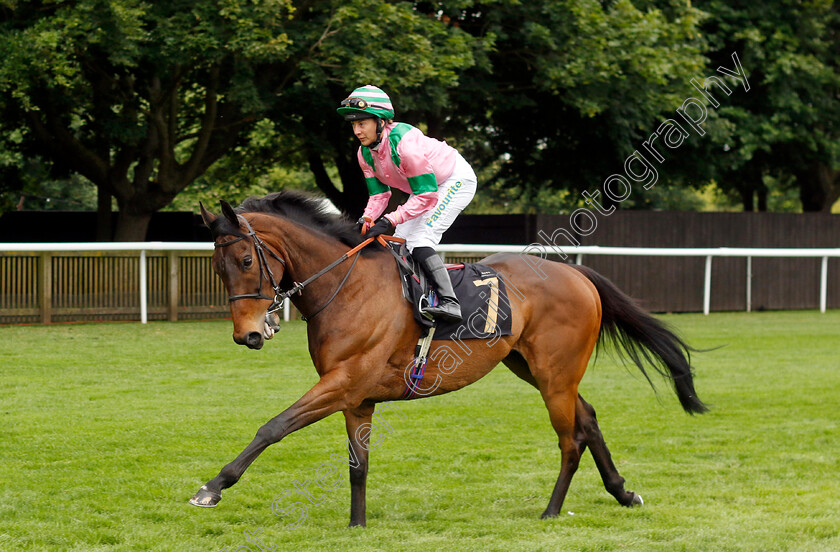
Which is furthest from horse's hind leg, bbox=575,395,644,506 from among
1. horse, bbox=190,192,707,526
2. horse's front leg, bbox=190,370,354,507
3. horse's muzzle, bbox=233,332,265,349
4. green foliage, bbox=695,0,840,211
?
green foliage, bbox=695,0,840,211

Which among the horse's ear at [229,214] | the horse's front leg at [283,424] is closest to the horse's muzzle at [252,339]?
the horse's front leg at [283,424]

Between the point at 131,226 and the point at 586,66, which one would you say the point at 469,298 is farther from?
the point at 131,226

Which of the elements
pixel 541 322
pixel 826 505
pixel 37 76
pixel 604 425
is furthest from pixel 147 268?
pixel 826 505

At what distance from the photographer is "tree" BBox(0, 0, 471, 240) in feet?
39.1

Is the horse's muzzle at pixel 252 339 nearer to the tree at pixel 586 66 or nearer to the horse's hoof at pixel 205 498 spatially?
the horse's hoof at pixel 205 498

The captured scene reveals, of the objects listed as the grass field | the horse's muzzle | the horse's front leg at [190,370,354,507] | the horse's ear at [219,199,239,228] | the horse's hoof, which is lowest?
the grass field

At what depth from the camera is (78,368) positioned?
9430 millimetres

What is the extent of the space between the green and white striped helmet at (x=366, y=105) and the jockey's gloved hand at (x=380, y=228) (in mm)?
539

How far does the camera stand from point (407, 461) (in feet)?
20.6

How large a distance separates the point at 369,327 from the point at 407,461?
191cm

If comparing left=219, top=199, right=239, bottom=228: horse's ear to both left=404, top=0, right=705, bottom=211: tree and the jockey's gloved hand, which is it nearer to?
the jockey's gloved hand

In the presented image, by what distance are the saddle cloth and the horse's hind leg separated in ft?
2.29

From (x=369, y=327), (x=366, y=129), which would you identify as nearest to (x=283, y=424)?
(x=369, y=327)

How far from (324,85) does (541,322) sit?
913 centimetres
